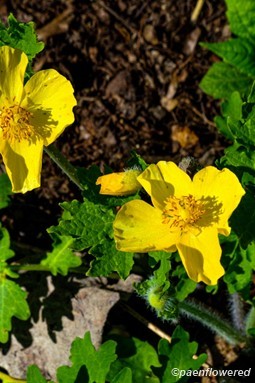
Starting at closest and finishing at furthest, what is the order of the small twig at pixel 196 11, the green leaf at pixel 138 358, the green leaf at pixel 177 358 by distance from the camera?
the green leaf at pixel 177 358, the green leaf at pixel 138 358, the small twig at pixel 196 11

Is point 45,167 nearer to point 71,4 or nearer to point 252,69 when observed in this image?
point 71,4

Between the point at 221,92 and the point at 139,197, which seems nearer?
the point at 139,197

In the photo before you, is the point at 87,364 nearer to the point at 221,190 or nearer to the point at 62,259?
the point at 62,259

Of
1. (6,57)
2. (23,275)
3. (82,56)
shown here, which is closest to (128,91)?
(82,56)

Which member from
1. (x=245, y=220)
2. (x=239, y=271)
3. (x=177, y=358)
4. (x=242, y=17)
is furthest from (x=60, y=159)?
(x=242, y=17)

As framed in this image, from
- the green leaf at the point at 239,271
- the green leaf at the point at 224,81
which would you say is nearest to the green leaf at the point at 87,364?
the green leaf at the point at 239,271

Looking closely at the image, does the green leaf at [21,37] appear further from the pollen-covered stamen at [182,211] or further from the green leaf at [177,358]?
the green leaf at [177,358]

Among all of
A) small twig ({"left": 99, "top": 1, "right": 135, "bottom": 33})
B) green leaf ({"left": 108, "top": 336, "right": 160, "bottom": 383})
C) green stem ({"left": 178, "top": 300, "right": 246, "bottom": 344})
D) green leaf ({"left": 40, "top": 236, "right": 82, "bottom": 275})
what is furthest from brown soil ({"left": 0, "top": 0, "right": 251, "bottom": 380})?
green stem ({"left": 178, "top": 300, "right": 246, "bottom": 344})
